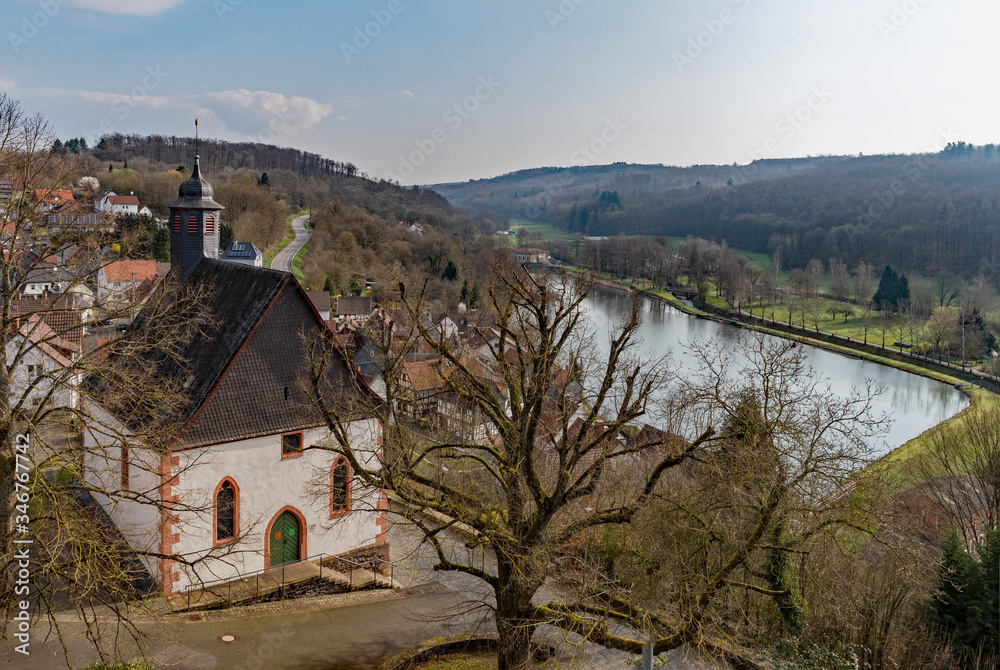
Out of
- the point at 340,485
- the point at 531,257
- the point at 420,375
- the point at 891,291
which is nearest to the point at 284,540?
the point at 340,485

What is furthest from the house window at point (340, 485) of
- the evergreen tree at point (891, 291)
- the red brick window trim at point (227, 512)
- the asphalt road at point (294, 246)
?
the evergreen tree at point (891, 291)

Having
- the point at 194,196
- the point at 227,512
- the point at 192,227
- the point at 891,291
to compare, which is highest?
the point at 194,196

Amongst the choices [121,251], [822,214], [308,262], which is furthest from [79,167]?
[822,214]

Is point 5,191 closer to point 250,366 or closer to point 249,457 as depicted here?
point 250,366

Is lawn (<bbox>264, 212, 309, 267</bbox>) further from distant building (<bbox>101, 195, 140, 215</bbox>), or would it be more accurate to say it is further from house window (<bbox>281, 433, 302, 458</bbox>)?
house window (<bbox>281, 433, 302, 458</bbox>)

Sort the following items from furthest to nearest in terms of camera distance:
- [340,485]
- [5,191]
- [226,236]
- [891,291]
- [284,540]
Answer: [891,291]
[226,236]
[340,485]
[284,540]
[5,191]

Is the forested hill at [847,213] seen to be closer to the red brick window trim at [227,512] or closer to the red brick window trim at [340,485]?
the red brick window trim at [340,485]

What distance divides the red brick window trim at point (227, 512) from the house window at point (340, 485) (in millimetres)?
1807

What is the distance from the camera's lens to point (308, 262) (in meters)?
59.9

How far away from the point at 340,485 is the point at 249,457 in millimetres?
1969

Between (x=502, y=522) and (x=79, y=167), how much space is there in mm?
7506

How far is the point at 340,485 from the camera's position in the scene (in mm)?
14531

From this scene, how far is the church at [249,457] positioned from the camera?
12945 mm

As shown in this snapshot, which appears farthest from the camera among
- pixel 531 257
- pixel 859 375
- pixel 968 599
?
pixel 859 375
